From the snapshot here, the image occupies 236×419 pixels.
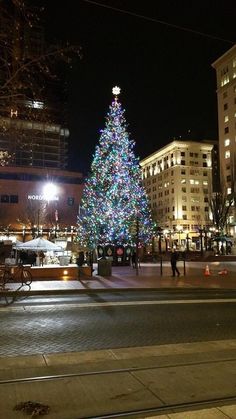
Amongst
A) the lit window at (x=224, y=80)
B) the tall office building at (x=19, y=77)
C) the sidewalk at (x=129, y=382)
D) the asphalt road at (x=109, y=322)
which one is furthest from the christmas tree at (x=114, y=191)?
the lit window at (x=224, y=80)

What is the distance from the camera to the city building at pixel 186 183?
429 ft

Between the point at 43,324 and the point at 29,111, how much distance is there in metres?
6.23

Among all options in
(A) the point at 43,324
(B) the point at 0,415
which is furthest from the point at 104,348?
(B) the point at 0,415

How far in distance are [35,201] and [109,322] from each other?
70.8m

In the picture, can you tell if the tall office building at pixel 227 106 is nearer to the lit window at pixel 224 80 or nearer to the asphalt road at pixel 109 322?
the lit window at pixel 224 80

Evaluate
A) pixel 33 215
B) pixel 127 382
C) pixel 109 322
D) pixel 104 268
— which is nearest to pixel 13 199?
pixel 33 215

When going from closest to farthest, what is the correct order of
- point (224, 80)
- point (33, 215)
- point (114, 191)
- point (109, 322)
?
point (109, 322) < point (114, 191) < point (33, 215) < point (224, 80)

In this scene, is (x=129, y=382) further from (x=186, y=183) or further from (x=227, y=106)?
(x=186, y=183)

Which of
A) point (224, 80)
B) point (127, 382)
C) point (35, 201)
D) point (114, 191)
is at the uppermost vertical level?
point (224, 80)

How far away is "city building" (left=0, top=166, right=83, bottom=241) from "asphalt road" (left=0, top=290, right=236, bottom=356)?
59179mm

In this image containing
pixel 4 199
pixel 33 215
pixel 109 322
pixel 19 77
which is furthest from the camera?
pixel 4 199

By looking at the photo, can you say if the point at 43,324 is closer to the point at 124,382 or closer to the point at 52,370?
the point at 52,370

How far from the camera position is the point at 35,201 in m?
80.3

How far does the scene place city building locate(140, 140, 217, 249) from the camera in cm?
13062
